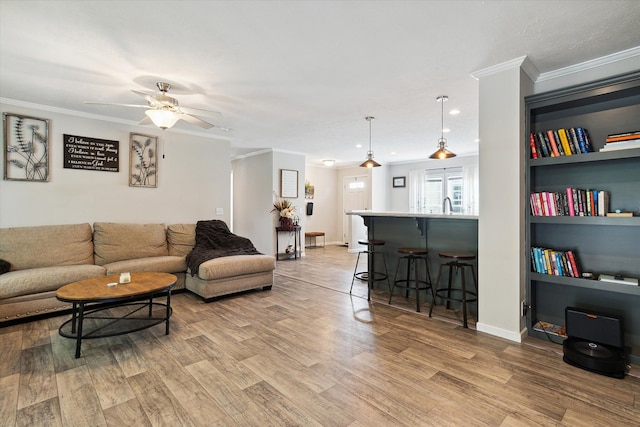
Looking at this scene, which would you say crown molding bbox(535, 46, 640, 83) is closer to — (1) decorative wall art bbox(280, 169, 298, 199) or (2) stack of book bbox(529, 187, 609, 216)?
(2) stack of book bbox(529, 187, 609, 216)

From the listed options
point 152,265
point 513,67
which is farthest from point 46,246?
point 513,67

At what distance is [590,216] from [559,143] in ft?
2.28

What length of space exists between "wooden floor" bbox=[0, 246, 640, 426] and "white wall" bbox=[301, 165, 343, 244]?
19.9 ft

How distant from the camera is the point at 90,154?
4.32 metres

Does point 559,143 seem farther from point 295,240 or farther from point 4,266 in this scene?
point 4,266

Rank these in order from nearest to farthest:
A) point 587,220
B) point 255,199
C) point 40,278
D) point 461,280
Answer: point 587,220
point 40,278
point 461,280
point 255,199

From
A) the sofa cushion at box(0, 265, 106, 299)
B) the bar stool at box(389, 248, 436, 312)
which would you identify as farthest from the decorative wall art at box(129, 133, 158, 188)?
the bar stool at box(389, 248, 436, 312)

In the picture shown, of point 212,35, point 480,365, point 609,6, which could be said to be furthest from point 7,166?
point 609,6

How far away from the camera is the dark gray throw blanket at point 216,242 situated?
450 cm

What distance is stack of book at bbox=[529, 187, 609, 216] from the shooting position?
2521 mm

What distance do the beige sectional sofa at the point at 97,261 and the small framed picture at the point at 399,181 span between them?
5353mm

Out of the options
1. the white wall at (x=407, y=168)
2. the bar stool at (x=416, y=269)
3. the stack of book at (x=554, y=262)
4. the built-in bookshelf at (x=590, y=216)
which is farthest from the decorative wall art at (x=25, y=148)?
the white wall at (x=407, y=168)

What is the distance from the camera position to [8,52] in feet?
8.50

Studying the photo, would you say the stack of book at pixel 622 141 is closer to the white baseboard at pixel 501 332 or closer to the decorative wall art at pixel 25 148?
the white baseboard at pixel 501 332
